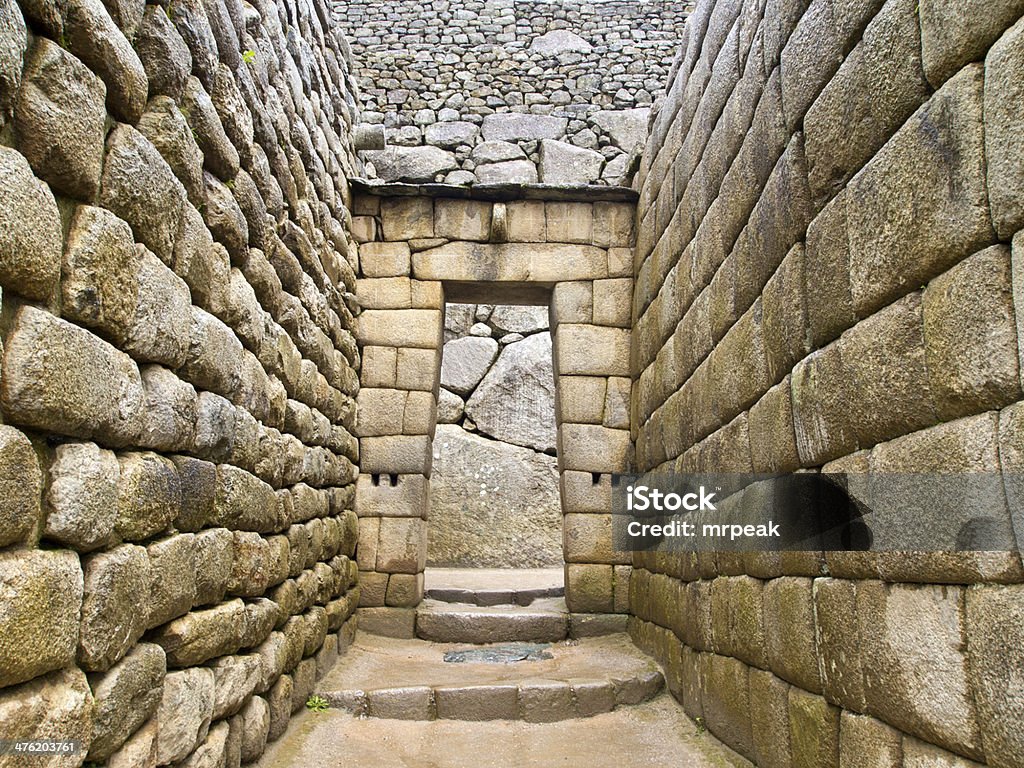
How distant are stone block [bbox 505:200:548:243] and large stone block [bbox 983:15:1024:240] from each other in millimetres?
5013

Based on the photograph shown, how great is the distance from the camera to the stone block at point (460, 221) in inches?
260

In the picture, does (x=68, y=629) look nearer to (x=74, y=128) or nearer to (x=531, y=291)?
(x=74, y=128)

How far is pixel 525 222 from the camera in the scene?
6.65 meters

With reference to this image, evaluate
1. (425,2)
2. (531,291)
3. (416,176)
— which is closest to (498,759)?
(531,291)

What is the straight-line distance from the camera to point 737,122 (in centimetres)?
363

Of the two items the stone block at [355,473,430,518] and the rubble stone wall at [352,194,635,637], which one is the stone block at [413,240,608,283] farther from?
the stone block at [355,473,430,518]

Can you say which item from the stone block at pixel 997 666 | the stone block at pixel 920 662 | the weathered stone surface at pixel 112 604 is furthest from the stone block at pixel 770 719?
the weathered stone surface at pixel 112 604

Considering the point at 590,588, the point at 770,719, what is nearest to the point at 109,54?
the point at 770,719

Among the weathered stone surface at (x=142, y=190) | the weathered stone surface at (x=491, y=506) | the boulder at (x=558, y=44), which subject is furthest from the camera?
the weathered stone surface at (x=491, y=506)

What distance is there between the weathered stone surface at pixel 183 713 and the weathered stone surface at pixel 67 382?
859 millimetres

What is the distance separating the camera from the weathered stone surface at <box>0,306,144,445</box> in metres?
1.67

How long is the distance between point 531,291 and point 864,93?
181 inches

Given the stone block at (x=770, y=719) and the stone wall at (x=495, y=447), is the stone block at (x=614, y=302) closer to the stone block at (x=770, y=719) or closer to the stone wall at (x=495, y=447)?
the stone wall at (x=495, y=447)

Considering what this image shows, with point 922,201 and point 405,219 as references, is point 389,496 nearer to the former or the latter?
point 405,219
